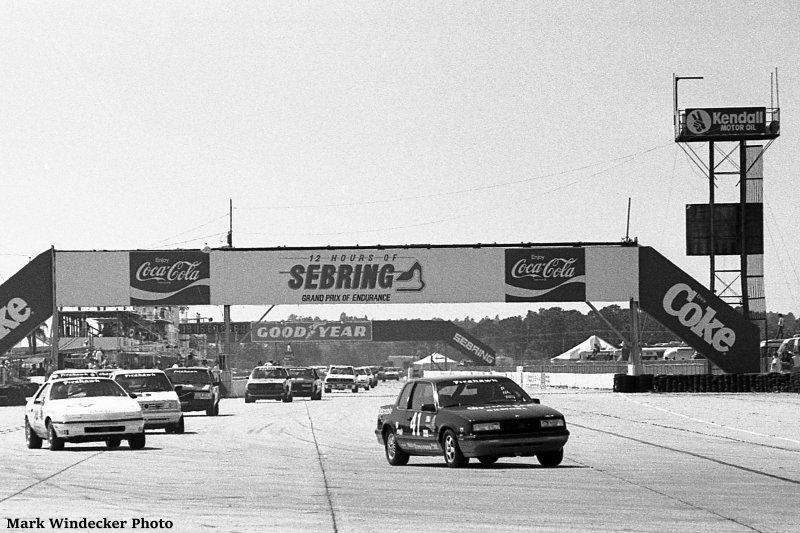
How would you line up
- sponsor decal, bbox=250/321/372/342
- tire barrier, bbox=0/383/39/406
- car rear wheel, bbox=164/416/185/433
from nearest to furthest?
car rear wheel, bbox=164/416/185/433
tire barrier, bbox=0/383/39/406
sponsor decal, bbox=250/321/372/342

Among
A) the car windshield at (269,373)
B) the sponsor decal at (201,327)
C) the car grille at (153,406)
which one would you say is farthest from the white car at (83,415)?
the sponsor decal at (201,327)

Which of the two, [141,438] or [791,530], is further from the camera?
[141,438]

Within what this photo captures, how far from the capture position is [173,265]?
59156mm

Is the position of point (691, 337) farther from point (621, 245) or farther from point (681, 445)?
point (681, 445)

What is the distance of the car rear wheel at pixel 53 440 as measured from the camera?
23.8m

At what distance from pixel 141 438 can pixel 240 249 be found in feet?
117

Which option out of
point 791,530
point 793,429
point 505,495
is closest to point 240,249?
point 793,429

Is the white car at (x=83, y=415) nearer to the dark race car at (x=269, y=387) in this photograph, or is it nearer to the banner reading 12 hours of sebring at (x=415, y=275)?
the dark race car at (x=269, y=387)

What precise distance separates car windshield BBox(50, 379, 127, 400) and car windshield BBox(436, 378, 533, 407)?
8277mm

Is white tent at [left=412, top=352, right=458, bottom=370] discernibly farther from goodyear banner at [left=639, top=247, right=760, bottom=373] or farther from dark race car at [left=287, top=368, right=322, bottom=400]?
dark race car at [left=287, top=368, right=322, bottom=400]

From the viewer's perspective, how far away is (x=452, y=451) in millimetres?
18484

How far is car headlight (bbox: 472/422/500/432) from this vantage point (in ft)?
58.6

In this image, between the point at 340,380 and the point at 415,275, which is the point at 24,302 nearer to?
the point at 415,275

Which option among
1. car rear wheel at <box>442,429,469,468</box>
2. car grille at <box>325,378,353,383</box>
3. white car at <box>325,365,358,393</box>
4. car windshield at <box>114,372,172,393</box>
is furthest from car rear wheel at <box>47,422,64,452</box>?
car grille at <box>325,378,353,383</box>
